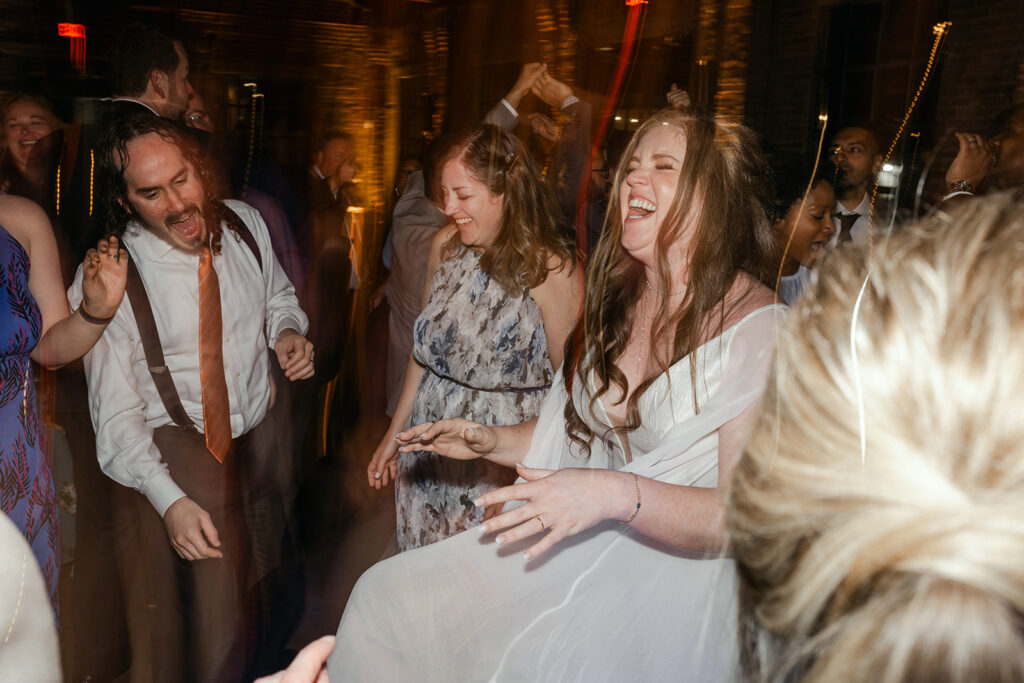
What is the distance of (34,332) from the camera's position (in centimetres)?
162

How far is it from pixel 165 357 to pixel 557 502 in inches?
49.7

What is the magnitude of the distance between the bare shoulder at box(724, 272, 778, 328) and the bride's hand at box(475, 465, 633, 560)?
0.42 metres

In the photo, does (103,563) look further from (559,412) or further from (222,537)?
(559,412)

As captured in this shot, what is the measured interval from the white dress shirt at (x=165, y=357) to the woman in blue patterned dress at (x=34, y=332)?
0.27ft

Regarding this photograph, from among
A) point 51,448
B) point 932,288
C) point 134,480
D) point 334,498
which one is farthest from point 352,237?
point 932,288

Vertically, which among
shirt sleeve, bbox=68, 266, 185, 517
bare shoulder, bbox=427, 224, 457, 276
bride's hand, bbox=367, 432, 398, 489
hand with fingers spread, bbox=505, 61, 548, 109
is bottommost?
bride's hand, bbox=367, 432, 398, 489

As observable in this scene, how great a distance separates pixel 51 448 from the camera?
92.9 inches

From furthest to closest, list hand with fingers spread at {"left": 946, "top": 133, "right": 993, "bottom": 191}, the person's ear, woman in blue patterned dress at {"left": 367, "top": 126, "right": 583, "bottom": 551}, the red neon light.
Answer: the red neon light, hand with fingers spread at {"left": 946, "top": 133, "right": 993, "bottom": 191}, woman in blue patterned dress at {"left": 367, "top": 126, "right": 583, "bottom": 551}, the person's ear

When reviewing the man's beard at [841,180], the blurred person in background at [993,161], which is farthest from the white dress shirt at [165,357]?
the man's beard at [841,180]

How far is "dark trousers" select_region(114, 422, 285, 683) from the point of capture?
2.08 m

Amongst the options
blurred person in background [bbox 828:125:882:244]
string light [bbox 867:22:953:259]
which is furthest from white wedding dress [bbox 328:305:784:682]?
string light [bbox 867:22:953:259]

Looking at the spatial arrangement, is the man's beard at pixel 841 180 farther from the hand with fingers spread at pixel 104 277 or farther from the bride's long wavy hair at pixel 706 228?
the hand with fingers spread at pixel 104 277

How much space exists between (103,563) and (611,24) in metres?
4.94

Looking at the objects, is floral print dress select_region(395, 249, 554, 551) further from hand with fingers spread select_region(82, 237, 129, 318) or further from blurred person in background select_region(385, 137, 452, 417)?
hand with fingers spread select_region(82, 237, 129, 318)
